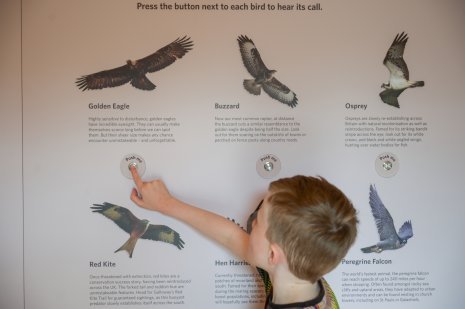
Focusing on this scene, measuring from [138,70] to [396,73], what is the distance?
83cm

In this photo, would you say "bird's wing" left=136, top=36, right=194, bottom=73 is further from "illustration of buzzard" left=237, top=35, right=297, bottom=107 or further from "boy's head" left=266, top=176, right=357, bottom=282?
"boy's head" left=266, top=176, right=357, bottom=282

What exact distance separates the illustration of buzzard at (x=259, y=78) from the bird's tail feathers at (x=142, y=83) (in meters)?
0.30

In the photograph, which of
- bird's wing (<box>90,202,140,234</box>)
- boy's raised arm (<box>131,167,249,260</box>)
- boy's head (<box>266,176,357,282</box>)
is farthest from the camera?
bird's wing (<box>90,202,140,234</box>)

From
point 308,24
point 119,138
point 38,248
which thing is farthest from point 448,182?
point 38,248

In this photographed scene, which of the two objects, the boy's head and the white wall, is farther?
the white wall

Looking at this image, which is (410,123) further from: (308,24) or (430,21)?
(308,24)

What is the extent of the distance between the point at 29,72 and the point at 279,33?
0.80m

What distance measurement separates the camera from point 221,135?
129 centimetres

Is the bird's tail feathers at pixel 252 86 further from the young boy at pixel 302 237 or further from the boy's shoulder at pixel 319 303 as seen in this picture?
the boy's shoulder at pixel 319 303

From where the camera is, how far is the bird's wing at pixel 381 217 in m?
1.31

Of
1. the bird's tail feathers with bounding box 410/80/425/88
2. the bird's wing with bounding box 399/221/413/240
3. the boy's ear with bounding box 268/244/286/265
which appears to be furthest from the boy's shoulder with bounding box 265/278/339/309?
the bird's tail feathers with bounding box 410/80/425/88

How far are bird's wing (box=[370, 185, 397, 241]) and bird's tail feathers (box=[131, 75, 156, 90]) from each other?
791 mm

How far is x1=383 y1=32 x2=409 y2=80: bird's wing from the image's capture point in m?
1.30

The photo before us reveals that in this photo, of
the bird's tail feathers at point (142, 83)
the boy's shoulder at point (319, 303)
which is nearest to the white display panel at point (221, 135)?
the bird's tail feathers at point (142, 83)
